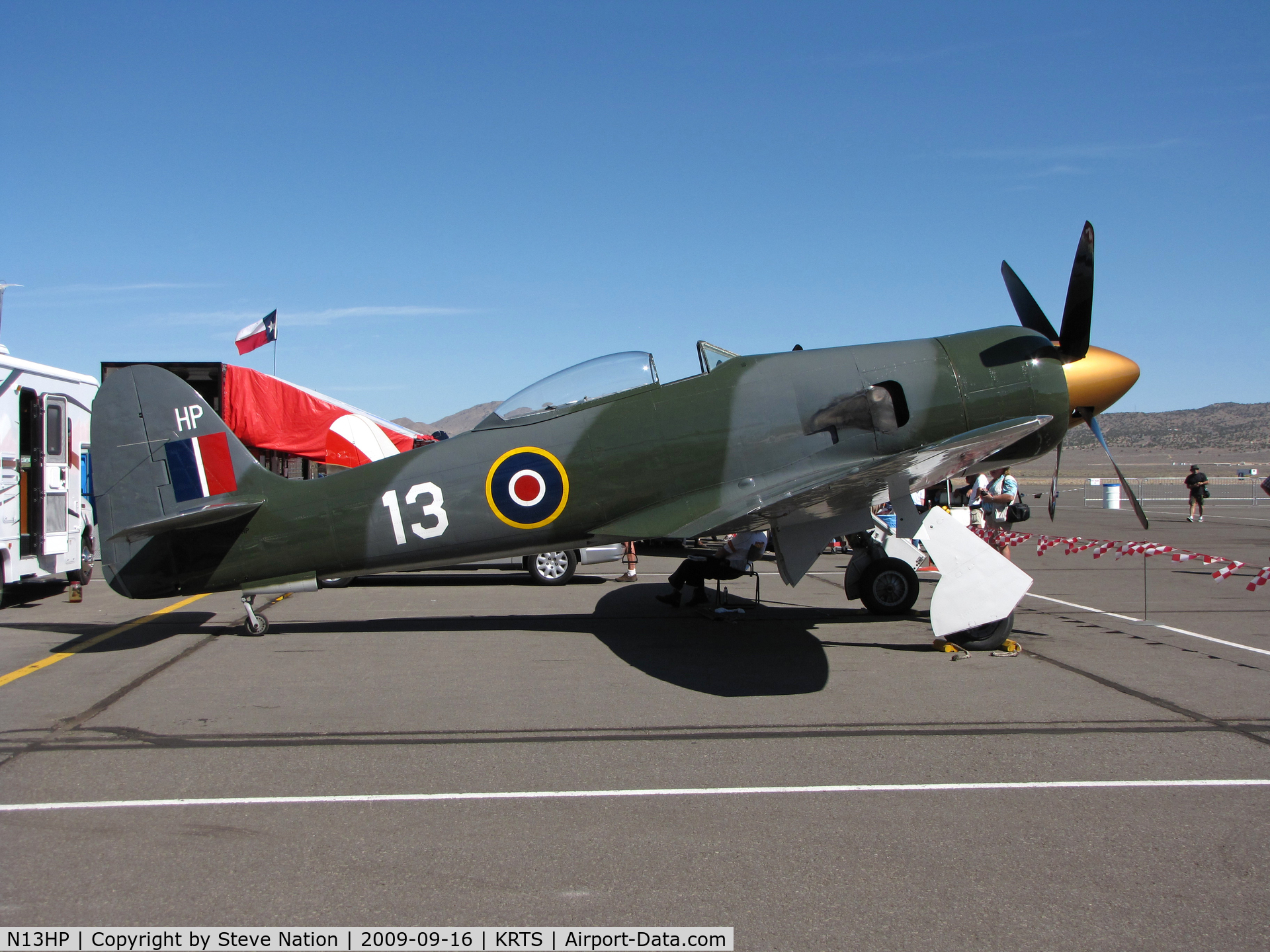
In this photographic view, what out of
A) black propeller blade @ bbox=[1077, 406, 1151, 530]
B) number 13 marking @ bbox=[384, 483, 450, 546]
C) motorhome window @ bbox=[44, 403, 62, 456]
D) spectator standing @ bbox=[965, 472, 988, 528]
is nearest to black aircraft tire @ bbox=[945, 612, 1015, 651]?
black propeller blade @ bbox=[1077, 406, 1151, 530]

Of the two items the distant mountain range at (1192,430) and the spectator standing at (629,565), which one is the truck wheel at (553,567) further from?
the distant mountain range at (1192,430)

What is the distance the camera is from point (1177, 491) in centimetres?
4441

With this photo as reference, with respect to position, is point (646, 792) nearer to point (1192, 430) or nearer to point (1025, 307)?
point (1025, 307)

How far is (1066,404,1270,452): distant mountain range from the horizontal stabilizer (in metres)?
119

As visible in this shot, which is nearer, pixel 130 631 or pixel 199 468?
pixel 199 468

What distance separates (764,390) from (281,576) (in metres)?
4.76

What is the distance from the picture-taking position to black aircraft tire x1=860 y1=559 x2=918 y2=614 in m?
9.44

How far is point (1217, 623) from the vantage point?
29.2ft

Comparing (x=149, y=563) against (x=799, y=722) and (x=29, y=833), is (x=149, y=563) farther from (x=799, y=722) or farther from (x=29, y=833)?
(x=799, y=722)

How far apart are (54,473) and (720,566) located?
8408 millimetres

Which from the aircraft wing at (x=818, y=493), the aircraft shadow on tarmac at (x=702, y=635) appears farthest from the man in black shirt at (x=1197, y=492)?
the aircraft wing at (x=818, y=493)

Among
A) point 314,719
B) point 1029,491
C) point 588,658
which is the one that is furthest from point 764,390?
point 1029,491
